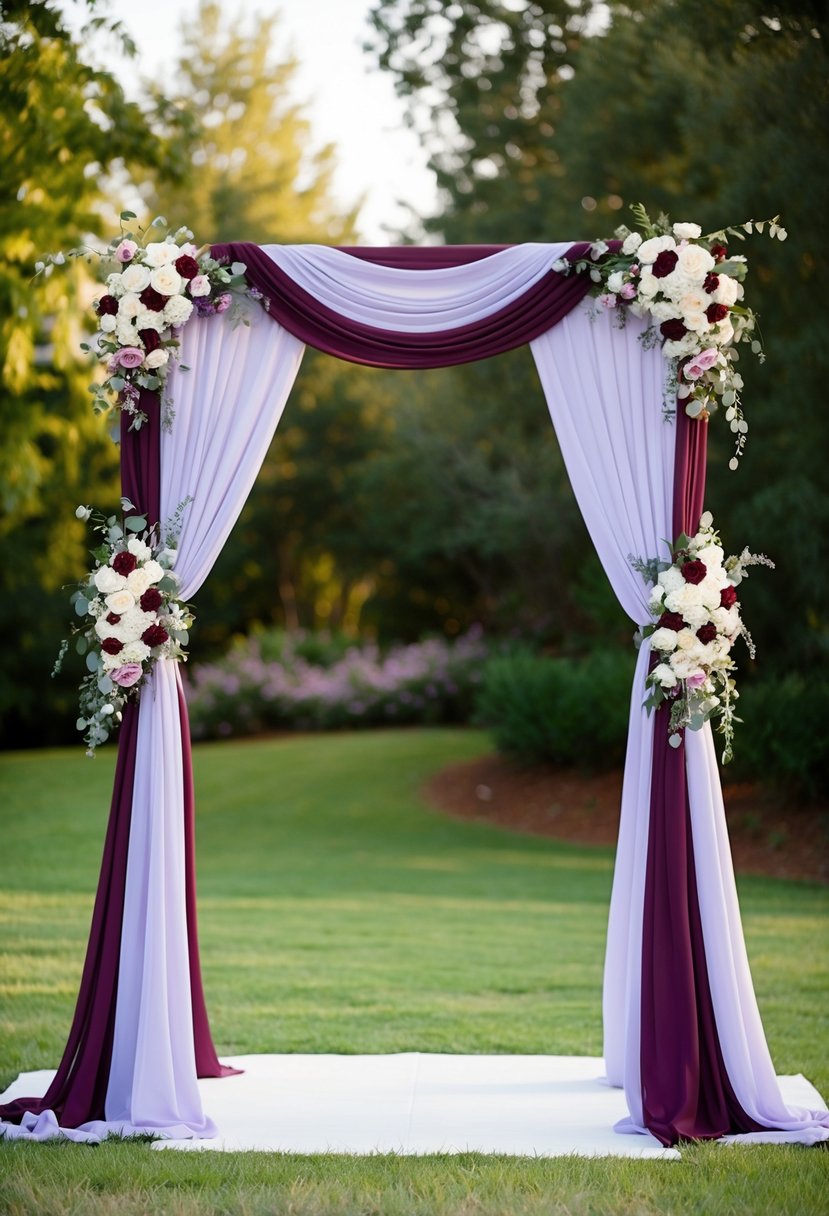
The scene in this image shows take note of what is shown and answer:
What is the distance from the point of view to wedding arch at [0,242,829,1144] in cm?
449

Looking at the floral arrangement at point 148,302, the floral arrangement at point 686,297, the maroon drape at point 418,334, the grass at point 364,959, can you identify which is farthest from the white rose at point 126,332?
the grass at point 364,959

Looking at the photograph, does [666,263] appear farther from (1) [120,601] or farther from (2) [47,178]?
(2) [47,178]

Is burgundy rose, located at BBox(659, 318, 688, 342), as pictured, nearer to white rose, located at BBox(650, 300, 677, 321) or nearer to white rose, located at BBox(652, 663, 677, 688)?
white rose, located at BBox(650, 300, 677, 321)

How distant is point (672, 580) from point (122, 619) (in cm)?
195

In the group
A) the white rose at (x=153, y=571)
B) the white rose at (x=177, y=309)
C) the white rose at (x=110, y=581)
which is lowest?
the white rose at (x=110, y=581)

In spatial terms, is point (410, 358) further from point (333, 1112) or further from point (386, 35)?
point (386, 35)

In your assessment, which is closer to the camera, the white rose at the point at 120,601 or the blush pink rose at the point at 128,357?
the white rose at the point at 120,601

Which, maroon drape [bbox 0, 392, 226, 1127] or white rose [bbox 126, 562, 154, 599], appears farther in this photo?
white rose [bbox 126, 562, 154, 599]

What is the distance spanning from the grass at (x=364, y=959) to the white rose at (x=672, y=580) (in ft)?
6.09

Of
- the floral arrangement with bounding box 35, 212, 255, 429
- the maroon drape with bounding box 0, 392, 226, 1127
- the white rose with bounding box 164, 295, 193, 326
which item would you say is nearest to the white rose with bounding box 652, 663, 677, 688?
the maroon drape with bounding box 0, 392, 226, 1127

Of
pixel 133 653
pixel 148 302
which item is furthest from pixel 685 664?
pixel 148 302

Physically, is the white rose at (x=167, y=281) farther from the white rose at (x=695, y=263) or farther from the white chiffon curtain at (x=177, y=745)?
the white rose at (x=695, y=263)

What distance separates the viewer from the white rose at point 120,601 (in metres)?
4.64

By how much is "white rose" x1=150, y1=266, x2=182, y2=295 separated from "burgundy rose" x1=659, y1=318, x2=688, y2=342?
1.76 m
